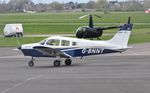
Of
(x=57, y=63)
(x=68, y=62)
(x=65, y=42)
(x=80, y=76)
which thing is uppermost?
(x=65, y=42)

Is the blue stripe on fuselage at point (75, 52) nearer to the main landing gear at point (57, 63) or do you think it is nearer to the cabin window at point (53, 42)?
the main landing gear at point (57, 63)

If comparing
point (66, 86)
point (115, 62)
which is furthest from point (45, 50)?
point (66, 86)

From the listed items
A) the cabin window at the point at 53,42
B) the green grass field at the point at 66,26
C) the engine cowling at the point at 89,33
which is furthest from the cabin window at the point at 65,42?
the engine cowling at the point at 89,33

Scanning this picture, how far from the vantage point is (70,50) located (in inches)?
1243

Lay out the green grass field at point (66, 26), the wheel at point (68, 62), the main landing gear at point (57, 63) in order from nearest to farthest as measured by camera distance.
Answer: the main landing gear at point (57, 63)
the wheel at point (68, 62)
the green grass field at point (66, 26)

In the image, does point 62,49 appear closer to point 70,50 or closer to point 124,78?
point 70,50

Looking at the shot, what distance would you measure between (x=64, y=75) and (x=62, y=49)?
18.8ft

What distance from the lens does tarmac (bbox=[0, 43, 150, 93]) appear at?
2075 centimetres

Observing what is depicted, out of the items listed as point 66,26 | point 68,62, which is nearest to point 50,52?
point 68,62

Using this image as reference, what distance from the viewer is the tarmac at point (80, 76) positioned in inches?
817

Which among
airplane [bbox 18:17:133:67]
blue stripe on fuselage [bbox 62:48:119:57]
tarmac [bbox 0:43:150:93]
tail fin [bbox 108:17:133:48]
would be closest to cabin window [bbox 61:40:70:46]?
airplane [bbox 18:17:133:67]

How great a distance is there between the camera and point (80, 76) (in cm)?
2516

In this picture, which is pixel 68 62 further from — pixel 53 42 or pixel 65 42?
pixel 53 42

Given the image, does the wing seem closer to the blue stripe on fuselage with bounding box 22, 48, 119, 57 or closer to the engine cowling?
the blue stripe on fuselage with bounding box 22, 48, 119, 57
